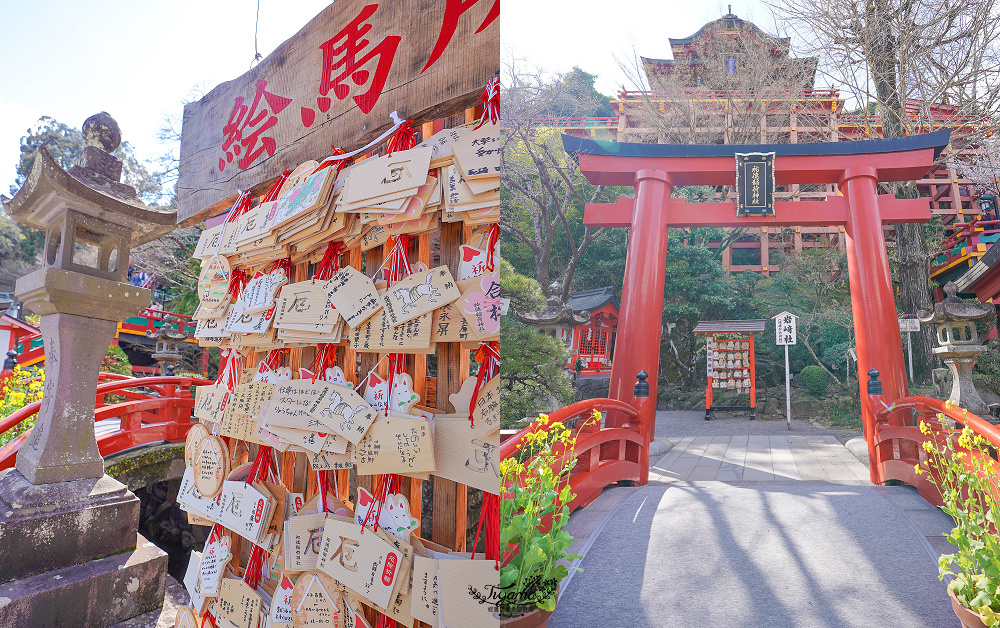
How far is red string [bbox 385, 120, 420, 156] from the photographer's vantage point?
1263mm

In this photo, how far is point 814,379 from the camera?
47.4 feet

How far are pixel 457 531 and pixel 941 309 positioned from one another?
9090 mm

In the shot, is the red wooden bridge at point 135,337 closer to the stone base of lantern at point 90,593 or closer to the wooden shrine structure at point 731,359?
the stone base of lantern at point 90,593

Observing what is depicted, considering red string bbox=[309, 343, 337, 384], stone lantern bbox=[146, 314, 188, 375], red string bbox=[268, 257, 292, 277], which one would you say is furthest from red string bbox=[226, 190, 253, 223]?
stone lantern bbox=[146, 314, 188, 375]

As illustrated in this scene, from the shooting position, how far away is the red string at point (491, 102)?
1110 mm

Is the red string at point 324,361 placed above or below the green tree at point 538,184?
below

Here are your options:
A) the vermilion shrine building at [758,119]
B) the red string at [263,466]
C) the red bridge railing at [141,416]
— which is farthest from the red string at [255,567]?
the vermilion shrine building at [758,119]

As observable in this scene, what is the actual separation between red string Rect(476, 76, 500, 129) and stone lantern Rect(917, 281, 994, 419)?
8.71 metres

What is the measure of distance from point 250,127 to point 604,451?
497 centimetres

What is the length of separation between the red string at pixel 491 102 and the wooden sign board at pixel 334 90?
19 millimetres

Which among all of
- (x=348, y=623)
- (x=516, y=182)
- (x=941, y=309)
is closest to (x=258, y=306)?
(x=348, y=623)

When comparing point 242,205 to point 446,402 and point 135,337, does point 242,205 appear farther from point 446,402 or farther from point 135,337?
point 135,337

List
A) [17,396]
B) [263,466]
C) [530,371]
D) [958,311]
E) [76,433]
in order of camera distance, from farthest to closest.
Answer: [530,371] → [958,311] → [17,396] → [76,433] → [263,466]

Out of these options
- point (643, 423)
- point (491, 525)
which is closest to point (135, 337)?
point (643, 423)
